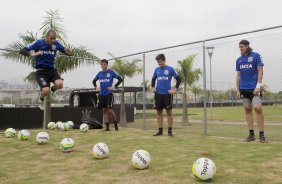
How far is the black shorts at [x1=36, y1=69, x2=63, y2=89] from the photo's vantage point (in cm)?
787

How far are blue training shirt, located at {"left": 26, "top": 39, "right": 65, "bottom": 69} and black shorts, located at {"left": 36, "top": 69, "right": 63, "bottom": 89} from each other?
0.39 feet

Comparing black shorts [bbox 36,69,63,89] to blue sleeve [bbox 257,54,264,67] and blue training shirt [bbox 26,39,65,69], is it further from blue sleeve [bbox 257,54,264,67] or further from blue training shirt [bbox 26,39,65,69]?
blue sleeve [bbox 257,54,264,67]

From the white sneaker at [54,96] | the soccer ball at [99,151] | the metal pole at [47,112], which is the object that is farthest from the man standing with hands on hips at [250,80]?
the white sneaker at [54,96]

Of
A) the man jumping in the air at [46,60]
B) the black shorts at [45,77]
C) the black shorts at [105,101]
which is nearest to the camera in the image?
the man jumping in the air at [46,60]

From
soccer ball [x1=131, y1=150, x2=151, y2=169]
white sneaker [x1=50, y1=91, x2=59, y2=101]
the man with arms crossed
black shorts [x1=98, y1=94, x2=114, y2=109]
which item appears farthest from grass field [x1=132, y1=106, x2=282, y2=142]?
soccer ball [x1=131, y1=150, x2=151, y2=169]

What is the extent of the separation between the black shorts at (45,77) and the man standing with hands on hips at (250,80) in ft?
15.1

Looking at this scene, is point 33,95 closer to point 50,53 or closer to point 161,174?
point 50,53

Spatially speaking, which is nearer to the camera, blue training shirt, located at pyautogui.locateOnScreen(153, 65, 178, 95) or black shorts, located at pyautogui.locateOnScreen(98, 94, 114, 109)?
blue training shirt, located at pyautogui.locateOnScreen(153, 65, 178, 95)

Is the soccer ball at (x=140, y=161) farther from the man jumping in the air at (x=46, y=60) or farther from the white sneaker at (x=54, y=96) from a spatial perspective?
the white sneaker at (x=54, y=96)

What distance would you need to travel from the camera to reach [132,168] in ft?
15.5

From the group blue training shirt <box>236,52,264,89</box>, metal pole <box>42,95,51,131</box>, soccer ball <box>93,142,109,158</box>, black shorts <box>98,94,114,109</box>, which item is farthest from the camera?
metal pole <box>42,95,51,131</box>

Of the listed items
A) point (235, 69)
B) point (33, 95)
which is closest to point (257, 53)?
point (235, 69)

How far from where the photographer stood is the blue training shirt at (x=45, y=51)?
308 inches

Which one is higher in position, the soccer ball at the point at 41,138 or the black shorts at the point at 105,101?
the black shorts at the point at 105,101
